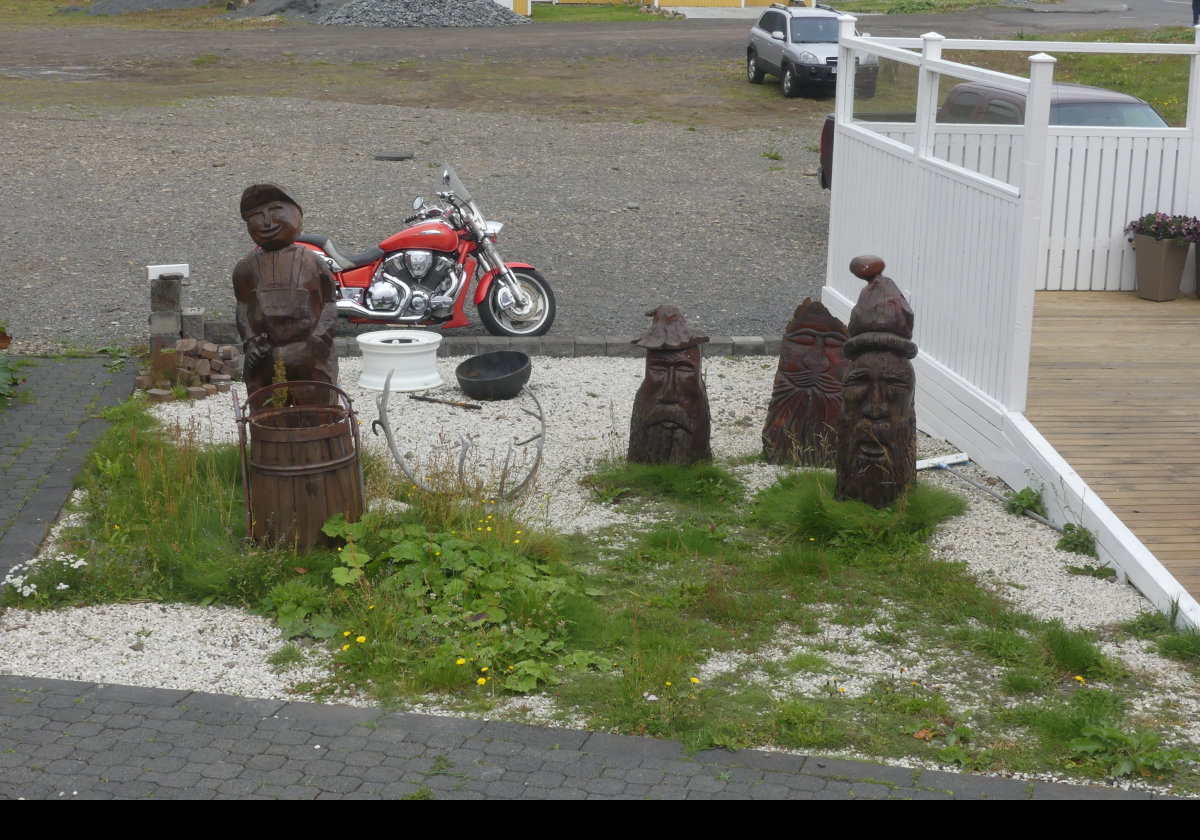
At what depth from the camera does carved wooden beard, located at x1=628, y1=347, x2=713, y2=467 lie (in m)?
7.28

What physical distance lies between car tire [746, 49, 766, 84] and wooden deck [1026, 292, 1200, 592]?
1586cm

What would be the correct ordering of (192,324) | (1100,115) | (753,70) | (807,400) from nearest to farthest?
(807,400) < (192,324) < (1100,115) < (753,70)

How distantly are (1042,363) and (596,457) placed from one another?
2.84m

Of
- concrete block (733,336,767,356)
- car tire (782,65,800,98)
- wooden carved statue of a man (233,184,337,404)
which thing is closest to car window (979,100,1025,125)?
concrete block (733,336,767,356)

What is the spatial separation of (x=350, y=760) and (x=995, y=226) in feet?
15.6

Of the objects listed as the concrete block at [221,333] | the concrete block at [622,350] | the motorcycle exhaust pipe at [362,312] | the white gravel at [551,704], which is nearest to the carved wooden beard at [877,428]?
the white gravel at [551,704]

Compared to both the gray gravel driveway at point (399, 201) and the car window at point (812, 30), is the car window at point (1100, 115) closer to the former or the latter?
the gray gravel driveway at point (399, 201)

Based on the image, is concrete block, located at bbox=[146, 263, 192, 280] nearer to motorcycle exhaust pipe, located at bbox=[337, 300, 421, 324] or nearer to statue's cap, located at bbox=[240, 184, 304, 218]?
motorcycle exhaust pipe, located at bbox=[337, 300, 421, 324]

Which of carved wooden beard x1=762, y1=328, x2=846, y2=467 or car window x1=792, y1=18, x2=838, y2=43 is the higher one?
car window x1=792, y1=18, x2=838, y2=43

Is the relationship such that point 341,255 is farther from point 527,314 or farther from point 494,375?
point 494,375

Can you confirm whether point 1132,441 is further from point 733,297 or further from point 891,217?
point 733,297

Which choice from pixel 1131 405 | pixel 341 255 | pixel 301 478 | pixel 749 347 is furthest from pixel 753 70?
pixel 301 478

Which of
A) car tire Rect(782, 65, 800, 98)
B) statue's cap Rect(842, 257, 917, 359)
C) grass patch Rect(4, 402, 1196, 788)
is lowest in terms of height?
grass patch Rect(4, 402, 1196, 788)

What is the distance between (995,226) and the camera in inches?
283
